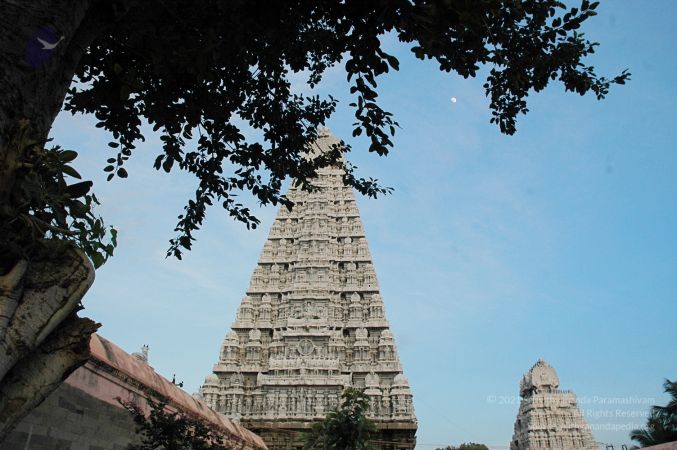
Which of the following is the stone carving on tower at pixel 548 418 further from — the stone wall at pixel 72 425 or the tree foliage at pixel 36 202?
the tree foliage at pixel 36 202

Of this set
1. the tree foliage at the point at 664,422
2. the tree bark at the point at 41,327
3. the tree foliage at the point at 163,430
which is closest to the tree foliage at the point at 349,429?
the tree foliage at the point at 163,430

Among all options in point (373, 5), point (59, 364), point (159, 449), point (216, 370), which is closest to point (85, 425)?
point (159, 449)

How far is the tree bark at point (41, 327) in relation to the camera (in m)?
2.67

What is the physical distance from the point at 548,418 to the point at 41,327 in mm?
47794

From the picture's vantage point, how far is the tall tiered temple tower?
96.0 feet

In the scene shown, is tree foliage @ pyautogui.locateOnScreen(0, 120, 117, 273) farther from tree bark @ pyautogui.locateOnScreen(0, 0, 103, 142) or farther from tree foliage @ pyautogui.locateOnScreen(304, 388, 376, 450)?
tree foliage @ pyautogui.locateOnScreen(304, 388, 376, 450)

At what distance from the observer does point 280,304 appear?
35.5 metres

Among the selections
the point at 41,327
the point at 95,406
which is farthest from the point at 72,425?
the point at 41,327

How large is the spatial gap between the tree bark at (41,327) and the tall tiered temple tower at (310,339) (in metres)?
25.4

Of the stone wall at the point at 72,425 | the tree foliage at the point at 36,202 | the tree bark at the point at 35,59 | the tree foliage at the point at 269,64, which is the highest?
the tree foliage at the point at 269,64

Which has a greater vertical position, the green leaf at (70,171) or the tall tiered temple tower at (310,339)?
the tall tiered temple tower at (310,339)

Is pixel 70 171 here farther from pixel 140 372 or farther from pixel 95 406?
pixel 140 372

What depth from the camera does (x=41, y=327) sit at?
2.76m

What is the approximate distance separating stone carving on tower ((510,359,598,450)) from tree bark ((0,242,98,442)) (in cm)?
4638
